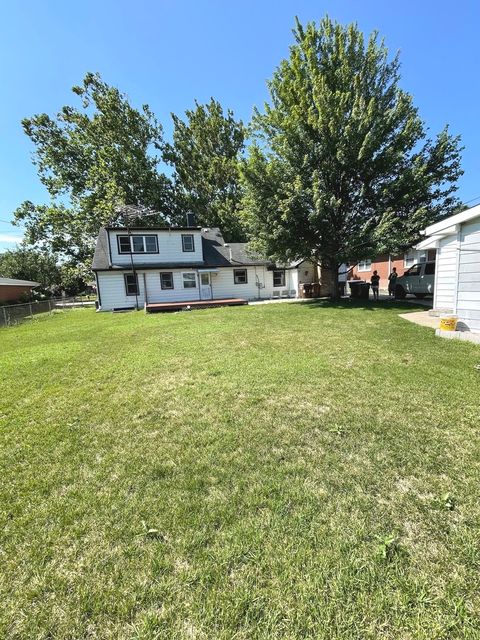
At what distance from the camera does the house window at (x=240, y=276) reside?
20391 mm

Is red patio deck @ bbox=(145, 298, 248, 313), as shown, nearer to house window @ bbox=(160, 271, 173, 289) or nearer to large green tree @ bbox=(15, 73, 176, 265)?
house window @ bbox=(160, 271, 173, 289)

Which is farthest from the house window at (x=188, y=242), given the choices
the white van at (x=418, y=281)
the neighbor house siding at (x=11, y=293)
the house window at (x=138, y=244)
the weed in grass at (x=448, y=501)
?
the weed in grass at (x=448, y=501)

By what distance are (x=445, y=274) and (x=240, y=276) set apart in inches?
513

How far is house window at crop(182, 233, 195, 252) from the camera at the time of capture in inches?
750

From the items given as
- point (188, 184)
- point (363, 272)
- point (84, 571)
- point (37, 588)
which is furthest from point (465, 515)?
point (188, 184)

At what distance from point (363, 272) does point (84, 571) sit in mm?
28947

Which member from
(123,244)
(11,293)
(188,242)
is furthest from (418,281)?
(11,293)

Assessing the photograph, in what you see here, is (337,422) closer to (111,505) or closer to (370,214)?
(111,505)

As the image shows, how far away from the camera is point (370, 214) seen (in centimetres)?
1401

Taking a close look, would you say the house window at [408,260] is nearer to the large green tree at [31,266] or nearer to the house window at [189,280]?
the house window at [189,280]

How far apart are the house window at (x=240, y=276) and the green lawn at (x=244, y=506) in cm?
1589

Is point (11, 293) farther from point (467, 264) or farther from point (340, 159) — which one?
point (467, 264)

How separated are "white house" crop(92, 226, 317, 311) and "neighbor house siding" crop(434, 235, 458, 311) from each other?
33.9ft

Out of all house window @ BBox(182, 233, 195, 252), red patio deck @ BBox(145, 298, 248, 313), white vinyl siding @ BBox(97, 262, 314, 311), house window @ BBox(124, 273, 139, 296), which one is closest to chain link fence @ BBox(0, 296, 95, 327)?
white vinyl siding @ BBox(97, 262, 314, 311)
